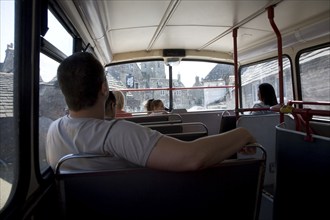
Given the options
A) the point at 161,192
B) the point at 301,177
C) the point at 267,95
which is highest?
the point at 267,95

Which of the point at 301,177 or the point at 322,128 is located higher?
the point at 322,128

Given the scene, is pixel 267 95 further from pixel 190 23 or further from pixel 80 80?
pixel 80 80

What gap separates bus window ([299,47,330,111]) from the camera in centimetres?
376

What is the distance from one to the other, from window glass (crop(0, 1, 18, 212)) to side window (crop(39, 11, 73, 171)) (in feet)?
1.04

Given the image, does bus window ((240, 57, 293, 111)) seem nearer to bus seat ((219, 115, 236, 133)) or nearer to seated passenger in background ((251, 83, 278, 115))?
seated passenger in background ((251, 83, 278, 115))

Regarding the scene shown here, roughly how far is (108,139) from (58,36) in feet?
4.13

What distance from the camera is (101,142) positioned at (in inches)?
43.1

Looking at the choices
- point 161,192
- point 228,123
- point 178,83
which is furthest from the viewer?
point 178,83

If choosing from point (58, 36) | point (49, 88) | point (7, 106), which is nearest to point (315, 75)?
point (58, 36)

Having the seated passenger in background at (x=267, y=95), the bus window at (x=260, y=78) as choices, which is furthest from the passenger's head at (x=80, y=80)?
the bus window at (x=260, y=78)

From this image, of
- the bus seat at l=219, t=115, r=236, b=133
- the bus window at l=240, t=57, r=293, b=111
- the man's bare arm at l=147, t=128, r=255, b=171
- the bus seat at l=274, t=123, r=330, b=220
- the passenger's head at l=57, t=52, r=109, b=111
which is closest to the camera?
the man's bare arm at l=147, t=128, r=255, b=171

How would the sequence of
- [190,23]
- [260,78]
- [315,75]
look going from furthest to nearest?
[260,78] < [315,75] < [190,23]

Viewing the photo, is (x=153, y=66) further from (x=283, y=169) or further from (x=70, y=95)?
(x=70, y=95)

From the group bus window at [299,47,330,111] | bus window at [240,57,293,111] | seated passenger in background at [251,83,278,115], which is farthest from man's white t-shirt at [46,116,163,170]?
bus window at [240,57,293,111]
